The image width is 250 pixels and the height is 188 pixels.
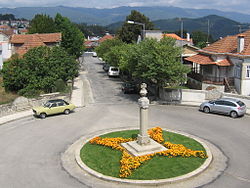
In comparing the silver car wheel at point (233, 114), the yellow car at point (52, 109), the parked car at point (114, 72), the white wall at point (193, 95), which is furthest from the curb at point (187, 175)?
the parked car at point (114, 72)

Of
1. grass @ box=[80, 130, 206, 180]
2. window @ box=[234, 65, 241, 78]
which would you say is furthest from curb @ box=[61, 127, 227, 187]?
window @ box=[234, 65, 241, 78]

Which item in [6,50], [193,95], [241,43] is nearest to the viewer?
[193,95]

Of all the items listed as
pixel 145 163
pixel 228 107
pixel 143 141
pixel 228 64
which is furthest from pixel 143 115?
pixel 228 64

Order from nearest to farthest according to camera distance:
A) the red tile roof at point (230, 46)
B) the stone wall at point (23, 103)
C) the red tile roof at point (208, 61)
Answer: the stone wall at point (23, 103) < the red tile roof at point (230, 46) < the red tile roof at point (208, 61)

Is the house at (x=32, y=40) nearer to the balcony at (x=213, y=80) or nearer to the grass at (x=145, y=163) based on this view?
the balcony at (x=213, y=80)

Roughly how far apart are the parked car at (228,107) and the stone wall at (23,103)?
593 inches

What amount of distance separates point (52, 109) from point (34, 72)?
301 inches

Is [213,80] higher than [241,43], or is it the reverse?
[241,43]

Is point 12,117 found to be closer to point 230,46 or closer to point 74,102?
point 74,102

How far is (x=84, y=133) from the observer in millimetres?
22531

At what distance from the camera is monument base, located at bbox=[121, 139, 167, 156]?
58.1 ft

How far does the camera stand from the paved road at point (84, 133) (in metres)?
15.3

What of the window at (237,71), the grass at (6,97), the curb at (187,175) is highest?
the window at (237,71)

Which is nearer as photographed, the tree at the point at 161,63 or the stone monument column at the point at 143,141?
the stone monument column at the point at 143,141
